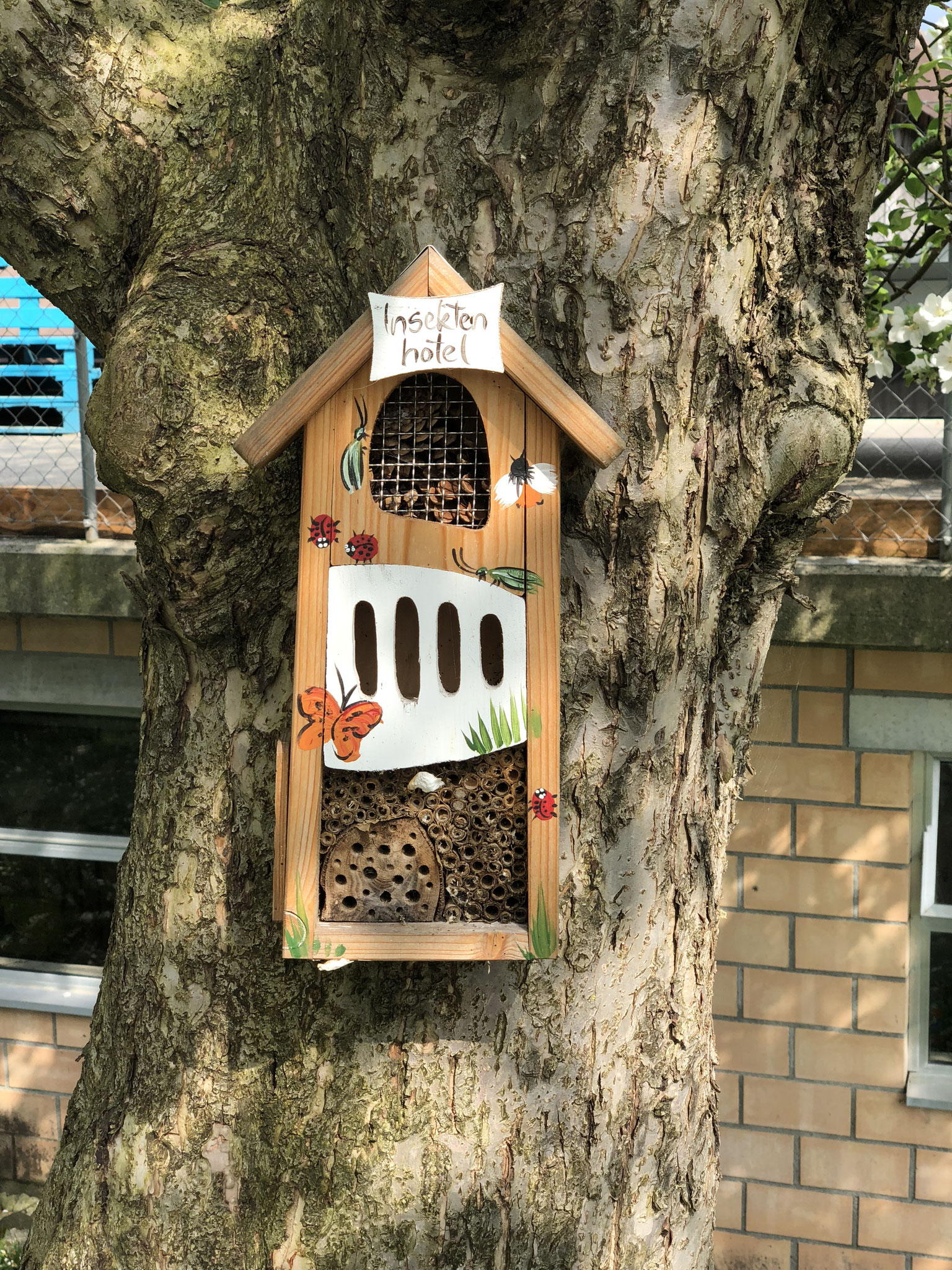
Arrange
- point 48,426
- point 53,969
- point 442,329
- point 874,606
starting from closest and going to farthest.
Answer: point 442,329 < point 874,606 < point 48,426 < point 53,969

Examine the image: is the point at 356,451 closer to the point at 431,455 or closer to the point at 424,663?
the point at 431,455

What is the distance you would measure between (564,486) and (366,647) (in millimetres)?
364

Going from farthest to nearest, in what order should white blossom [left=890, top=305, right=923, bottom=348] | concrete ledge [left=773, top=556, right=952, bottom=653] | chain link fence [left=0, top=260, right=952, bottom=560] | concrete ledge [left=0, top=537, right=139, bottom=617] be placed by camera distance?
→ concrete ledge [left=0, top=537, right=139, bottom=617] → chain link fence [left=0, top=260, right=952, bottom=560] → concrete ledge [left=773, top=556, right=952, bottom=653] → white blossom [left=890, top=305, right=923, bottom=348]

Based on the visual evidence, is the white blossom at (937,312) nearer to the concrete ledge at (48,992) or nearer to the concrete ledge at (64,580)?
the concrete ledge at (64,580)

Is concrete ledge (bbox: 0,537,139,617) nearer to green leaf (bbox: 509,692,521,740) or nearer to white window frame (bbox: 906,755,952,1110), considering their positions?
green leaf (bbox: 509,692,521,740)

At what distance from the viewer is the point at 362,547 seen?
4.93 ft

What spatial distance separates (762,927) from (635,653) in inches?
91.9

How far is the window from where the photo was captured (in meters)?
4.39

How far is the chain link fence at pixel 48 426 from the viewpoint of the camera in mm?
3775

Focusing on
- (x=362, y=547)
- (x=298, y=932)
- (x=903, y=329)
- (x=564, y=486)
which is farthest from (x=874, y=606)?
(x=298, y=932)

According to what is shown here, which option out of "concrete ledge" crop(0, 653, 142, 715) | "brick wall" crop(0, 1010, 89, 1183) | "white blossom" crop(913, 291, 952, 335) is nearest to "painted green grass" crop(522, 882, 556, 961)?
"white blossom" crop(913, 291, 952, 335)

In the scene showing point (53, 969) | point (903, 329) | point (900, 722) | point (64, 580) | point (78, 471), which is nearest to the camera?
point (903, 329)

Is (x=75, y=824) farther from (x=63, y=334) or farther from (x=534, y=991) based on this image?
(x=534, y=991)

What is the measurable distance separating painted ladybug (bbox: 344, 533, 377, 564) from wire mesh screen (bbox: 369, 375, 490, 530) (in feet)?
0.19
